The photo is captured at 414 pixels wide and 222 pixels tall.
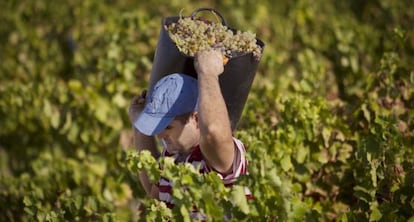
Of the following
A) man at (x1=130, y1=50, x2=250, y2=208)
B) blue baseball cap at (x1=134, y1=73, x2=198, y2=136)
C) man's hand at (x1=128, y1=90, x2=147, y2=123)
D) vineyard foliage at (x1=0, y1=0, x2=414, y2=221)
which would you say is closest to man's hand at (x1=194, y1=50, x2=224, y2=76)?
man at (x1=130, y1=50, x2=250, y2=208)

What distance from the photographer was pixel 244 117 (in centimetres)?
448

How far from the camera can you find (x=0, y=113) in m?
5.58

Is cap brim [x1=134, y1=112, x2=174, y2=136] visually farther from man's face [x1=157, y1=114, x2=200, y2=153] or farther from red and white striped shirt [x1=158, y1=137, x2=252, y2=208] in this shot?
red and white striped shirt [x1=158, y1=137, x2=252, y2=208]

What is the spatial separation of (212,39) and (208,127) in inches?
17.1

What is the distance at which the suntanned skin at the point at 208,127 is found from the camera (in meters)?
2.70

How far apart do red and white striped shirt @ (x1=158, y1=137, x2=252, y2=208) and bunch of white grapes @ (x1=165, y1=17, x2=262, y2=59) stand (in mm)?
324

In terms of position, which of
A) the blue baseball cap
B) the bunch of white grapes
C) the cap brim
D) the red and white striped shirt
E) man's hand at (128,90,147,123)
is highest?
the bunch of white grapes

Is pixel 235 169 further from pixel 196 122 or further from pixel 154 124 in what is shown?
pixel 154 124

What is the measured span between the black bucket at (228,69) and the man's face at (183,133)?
22 cm

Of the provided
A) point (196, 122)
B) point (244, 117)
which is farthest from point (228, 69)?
point (244, 117)

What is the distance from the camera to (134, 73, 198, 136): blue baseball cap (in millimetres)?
2889

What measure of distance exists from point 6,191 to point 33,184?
0.50 feet

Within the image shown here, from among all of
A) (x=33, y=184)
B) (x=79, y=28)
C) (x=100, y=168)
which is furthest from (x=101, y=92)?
(x=79, y=28)

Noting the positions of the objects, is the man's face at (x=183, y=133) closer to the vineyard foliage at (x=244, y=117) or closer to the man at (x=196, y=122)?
the man at (x=196, y=122)
